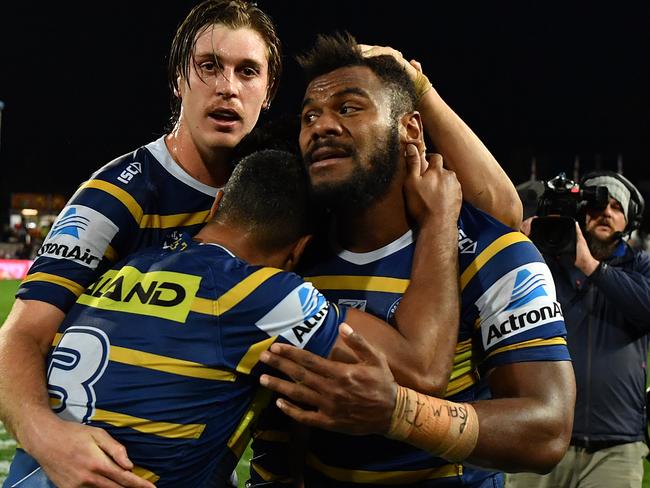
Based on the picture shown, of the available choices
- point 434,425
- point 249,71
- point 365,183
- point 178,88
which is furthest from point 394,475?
point 178,88

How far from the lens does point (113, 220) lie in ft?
7.55

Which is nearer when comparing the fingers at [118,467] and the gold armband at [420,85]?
the fingers at [118,467]

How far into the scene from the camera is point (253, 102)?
2.74 metres

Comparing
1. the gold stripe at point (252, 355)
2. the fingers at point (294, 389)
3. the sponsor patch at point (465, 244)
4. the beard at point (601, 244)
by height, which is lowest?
the fingers at point (294, 389)

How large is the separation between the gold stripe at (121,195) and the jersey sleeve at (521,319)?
1.09 metres

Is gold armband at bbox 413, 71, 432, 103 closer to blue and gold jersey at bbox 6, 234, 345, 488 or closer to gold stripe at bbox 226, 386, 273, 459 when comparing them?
blue and gold jersey at bbox 6, 234, 345, 488

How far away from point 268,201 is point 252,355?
0.46m

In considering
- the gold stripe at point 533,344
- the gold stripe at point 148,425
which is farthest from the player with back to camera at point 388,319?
the gold stripe at point 148,425

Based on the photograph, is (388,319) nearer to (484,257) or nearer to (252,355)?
(484,257)

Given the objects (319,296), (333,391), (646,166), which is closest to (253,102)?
(319,296)

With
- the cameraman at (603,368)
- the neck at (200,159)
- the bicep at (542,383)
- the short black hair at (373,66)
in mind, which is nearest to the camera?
the bicep at (542,383)

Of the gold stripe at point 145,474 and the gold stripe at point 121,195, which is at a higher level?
the gold stripe at point 121,195

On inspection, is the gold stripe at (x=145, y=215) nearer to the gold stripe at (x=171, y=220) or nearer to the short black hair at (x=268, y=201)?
the gold stripe at (x=171, y=220)

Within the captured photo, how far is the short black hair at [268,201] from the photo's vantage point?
2.07 m
